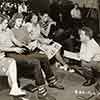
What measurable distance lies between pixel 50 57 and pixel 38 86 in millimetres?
284

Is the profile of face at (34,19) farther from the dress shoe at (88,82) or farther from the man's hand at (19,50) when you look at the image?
the dress shoe at (88,82)

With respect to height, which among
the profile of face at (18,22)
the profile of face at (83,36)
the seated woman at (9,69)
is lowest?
the seated woman at (9,69)

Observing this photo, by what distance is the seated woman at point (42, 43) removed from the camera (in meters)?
2.73

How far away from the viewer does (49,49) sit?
275 cm

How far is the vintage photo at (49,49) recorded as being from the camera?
2592 mm

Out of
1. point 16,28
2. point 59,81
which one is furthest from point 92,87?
point 16,28

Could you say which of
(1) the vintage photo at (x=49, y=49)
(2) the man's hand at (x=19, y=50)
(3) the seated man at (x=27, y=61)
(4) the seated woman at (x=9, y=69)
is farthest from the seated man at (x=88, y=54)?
(4) the seated woman at (x=9, y=69)

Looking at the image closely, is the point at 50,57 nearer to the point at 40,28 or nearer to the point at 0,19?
the point at 40,28

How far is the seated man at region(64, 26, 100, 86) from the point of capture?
8.91ft

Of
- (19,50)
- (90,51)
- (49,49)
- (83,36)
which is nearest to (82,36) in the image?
(83,36)

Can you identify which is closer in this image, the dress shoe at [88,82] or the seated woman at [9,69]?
the seated woman at [9,69]

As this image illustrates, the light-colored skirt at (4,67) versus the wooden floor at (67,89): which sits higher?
the light-colored skirt at (4,67)

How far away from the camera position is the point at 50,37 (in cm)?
280

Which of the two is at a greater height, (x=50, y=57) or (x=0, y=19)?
(x=0, y=19)
